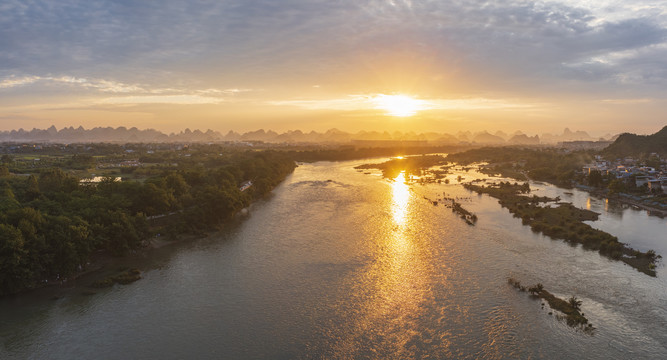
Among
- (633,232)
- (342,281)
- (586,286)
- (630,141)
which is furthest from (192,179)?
(630,141)

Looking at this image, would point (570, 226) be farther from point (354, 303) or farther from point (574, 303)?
point (354, 303)

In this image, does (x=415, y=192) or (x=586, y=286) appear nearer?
(x=586, y=286)

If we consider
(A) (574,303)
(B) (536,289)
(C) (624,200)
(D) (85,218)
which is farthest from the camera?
(C) (624,200)

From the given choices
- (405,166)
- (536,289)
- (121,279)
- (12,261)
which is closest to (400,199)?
(536,289)

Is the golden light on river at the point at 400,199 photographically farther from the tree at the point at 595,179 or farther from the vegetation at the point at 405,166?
the tree at the point at 595,179

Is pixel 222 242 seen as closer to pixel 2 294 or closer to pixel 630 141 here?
pixel 2 294

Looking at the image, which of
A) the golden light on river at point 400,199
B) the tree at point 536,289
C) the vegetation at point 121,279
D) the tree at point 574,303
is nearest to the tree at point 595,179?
the golden light on river at point 400,199

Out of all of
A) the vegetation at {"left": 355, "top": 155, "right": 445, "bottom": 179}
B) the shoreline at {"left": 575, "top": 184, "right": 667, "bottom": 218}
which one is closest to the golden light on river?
the vegetation at {"left": 355, "top": 155, "right": 445, "bottom": 179}
